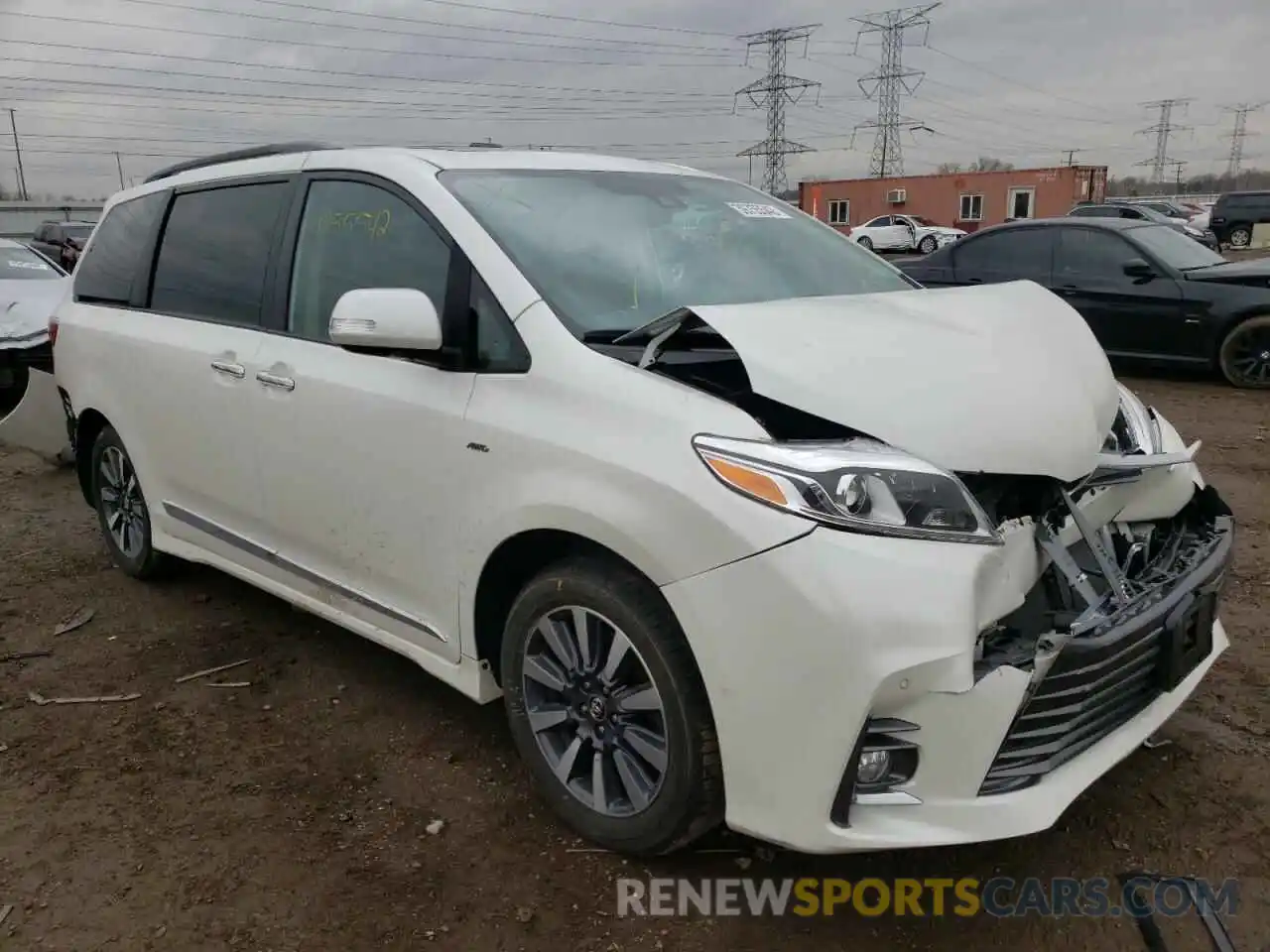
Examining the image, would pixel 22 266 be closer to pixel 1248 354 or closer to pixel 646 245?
pixel 646 245

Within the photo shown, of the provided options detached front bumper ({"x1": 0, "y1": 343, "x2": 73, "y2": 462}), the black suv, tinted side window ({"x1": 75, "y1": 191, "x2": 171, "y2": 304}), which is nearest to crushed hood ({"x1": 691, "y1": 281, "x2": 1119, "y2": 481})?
tinted side window ({"x1": 75, "y1": 191, "x2": 171, "y2": 304})

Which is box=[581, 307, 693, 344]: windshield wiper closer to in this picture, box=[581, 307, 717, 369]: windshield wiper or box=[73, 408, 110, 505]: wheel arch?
box=[581, 307, 717, 369]: windshield wiper

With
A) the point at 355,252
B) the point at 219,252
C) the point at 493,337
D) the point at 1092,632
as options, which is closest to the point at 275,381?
the point at 355,252

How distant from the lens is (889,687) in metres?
2.01

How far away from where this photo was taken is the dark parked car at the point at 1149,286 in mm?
8547

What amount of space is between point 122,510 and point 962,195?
137 feet

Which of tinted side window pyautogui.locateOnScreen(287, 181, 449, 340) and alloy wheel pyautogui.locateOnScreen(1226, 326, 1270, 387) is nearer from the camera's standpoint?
tinted side window pyautogui.locateOnScreen(287, 181, 449, 340)

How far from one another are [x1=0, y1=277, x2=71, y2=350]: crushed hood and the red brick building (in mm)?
30270

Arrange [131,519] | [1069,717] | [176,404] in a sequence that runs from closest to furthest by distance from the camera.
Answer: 1. [1069,717]
2. [176,404]
3. [131,519]

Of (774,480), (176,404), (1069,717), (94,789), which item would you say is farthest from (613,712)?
(176,404)

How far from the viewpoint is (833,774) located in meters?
2.08

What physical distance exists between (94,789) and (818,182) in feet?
157

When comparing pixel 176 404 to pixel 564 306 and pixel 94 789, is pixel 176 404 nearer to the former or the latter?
pixel 94 789

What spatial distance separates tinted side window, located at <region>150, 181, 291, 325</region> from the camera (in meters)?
3.58
